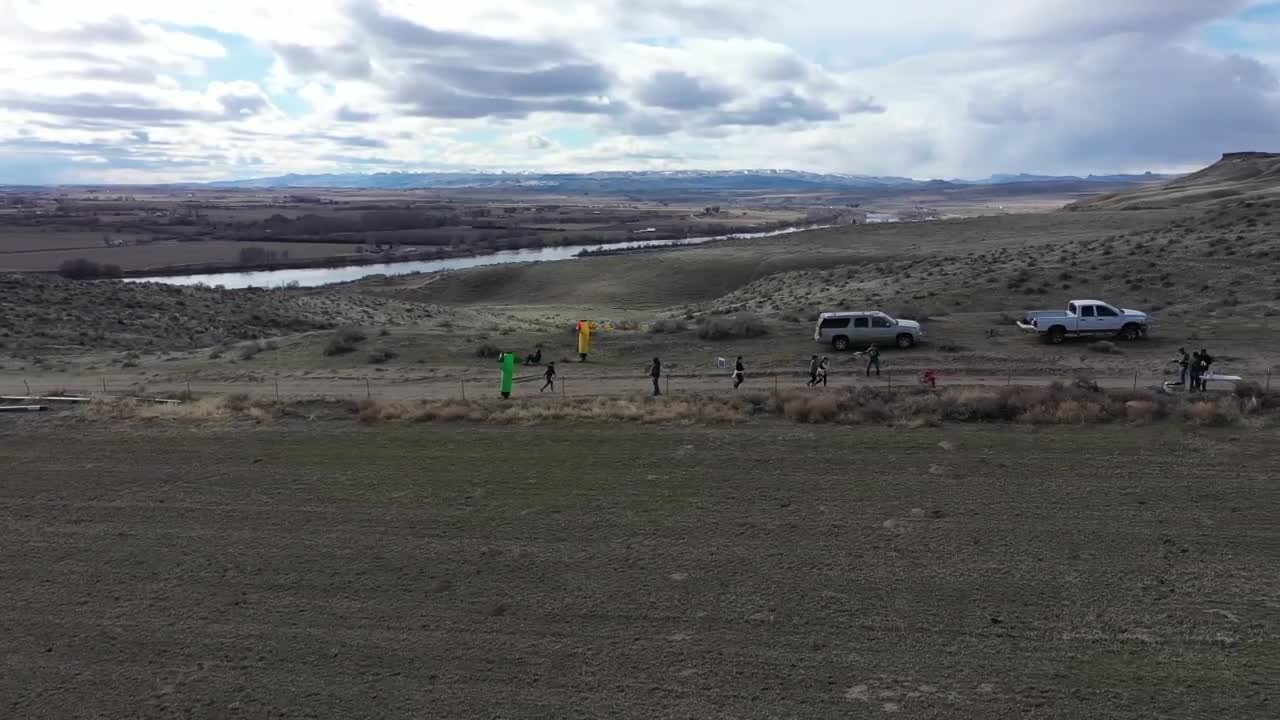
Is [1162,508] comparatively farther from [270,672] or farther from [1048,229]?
[1048,229]

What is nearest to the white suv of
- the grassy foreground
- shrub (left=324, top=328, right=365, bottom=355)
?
the grassy foreground

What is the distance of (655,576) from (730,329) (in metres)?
21.6

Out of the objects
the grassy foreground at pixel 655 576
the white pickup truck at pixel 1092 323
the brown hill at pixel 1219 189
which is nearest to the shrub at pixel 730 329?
the white pickup truck at pixel 1092 323

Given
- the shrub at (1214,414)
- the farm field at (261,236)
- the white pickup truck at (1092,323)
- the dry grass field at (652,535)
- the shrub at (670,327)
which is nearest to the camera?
the dry grass field at (652,535)

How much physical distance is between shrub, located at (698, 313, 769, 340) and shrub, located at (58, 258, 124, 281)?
254ft

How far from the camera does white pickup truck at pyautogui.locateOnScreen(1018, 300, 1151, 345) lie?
106 ft

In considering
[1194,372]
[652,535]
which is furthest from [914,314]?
[652,535]

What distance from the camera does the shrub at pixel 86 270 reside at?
91625 millimetres

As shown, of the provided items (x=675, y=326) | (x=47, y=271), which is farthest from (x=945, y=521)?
(x=47, y=271)

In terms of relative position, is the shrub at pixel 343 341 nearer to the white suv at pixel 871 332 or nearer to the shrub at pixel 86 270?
the white suv at pixel 871 332

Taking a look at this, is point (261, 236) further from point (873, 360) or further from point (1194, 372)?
point (1194, 372)

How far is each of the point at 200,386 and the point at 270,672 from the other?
2048 centimetres

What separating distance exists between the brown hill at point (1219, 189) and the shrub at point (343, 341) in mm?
67105

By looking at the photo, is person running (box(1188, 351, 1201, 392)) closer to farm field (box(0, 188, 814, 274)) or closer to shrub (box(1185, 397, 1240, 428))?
shrub (box(1185, 397, 1240, 428))
